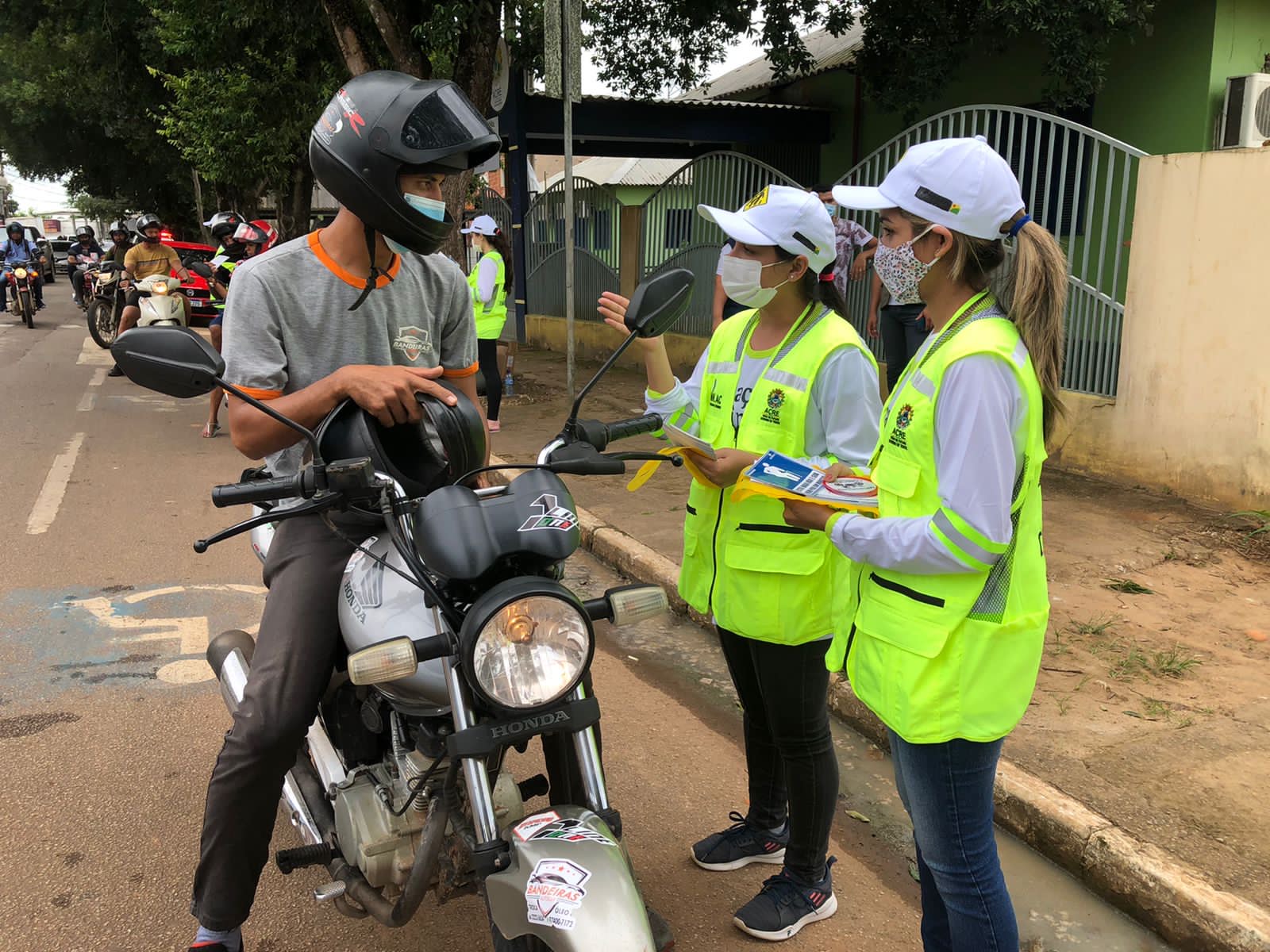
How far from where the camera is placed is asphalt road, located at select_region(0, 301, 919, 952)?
2.79m

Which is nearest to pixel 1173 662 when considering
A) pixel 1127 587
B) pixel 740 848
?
pixel 1127 587

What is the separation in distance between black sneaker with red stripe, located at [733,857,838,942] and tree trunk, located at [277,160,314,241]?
18096 mm

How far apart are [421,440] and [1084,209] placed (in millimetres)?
5755

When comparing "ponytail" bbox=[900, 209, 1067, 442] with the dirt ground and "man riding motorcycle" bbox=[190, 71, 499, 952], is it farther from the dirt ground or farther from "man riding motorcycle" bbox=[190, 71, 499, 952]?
the dirt ground

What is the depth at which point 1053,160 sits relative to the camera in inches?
271

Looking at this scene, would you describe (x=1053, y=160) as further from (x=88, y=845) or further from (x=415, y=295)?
(x=88, y=845)

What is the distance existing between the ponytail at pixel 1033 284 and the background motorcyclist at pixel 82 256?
2412cm

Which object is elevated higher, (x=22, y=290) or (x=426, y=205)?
(x=426, y=205)

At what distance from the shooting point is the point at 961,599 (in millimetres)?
1958

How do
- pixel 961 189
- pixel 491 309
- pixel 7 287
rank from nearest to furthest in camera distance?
pixel 961 189 < pixel 491 309 < pixel 7 287

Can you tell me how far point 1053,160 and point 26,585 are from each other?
6.64m

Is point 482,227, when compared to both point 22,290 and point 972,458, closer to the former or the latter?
point 972,458

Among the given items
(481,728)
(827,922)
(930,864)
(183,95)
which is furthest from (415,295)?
(183,95)

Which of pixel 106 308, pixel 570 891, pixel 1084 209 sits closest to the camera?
pixel 570 891
